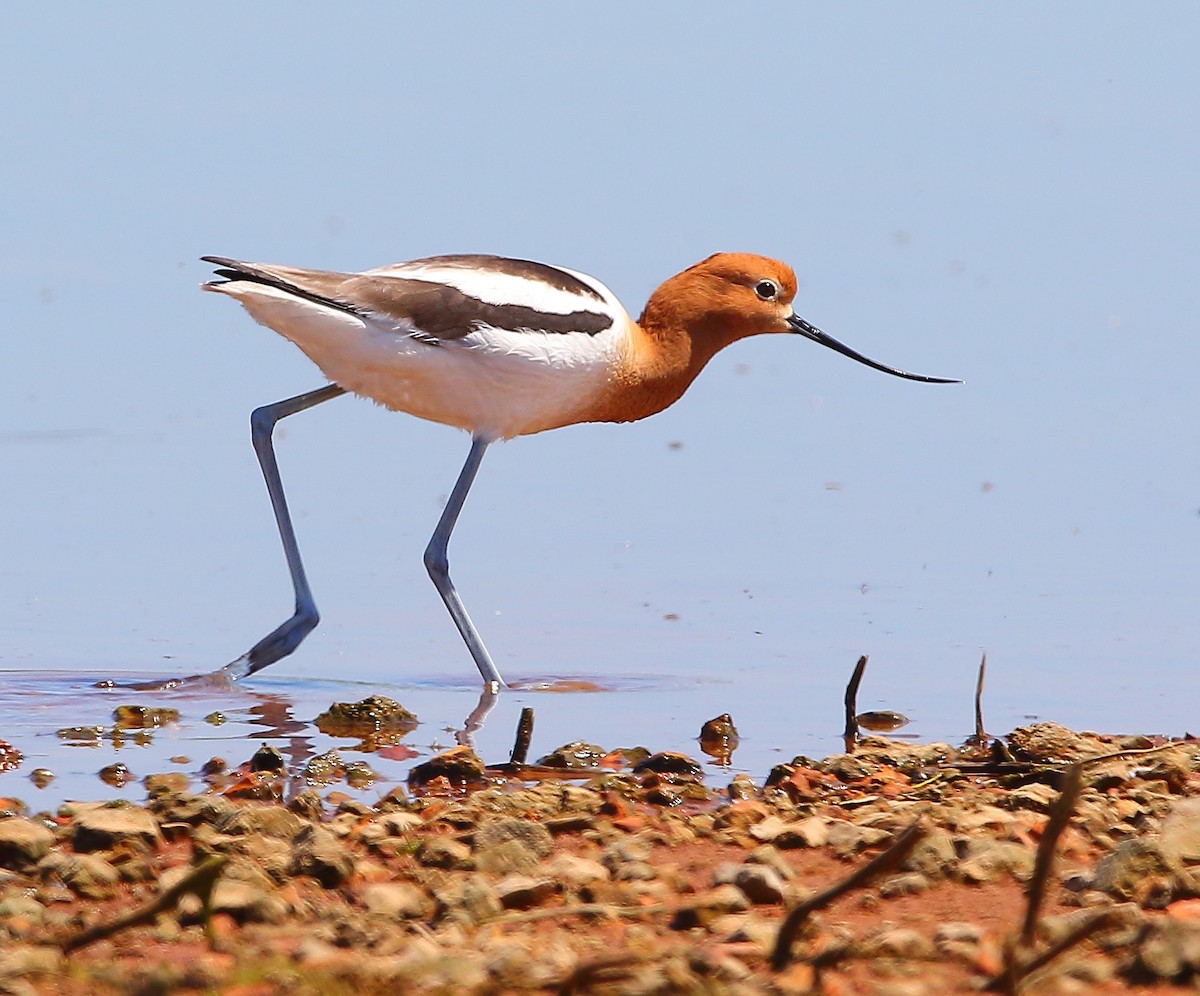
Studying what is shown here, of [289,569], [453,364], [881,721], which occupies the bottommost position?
[881,721]

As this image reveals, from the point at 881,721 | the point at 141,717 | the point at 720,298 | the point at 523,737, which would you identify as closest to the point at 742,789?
the point at 523,737

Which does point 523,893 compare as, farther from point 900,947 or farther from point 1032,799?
point 1032,799

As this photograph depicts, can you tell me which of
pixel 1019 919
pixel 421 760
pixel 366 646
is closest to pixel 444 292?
pixel 366 646

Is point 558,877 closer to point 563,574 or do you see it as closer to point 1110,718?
point 1110,718

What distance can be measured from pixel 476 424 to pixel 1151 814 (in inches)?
144

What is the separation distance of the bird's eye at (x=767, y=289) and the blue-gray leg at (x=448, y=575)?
1499 millimetres

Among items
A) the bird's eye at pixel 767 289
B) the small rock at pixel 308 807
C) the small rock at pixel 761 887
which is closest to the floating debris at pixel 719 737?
the small rock at pixel 308 807

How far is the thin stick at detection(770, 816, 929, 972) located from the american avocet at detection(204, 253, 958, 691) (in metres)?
4.14

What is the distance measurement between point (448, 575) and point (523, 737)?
236 cm

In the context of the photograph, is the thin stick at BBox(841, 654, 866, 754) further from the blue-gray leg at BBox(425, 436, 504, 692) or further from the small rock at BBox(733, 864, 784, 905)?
the small rock at BBox(733, 864, 784, 905)

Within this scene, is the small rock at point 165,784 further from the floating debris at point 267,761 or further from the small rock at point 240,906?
the small rock at point 240,906

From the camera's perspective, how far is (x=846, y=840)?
16.9ft

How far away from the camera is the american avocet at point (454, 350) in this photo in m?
8.02

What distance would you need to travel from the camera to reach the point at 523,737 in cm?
627
